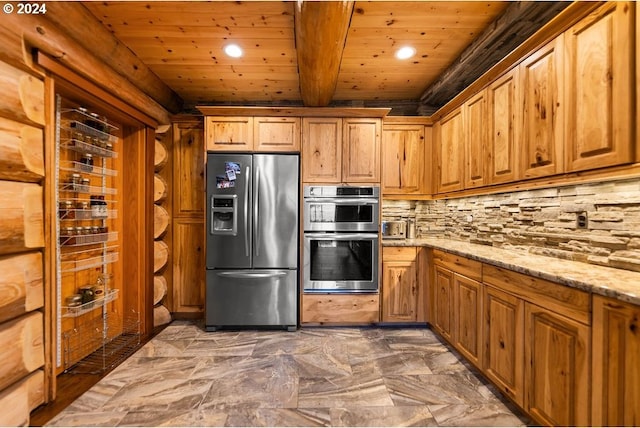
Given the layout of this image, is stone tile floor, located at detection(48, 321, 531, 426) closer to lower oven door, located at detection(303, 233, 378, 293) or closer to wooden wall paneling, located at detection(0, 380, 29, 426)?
wooden wall paneling, located at detection(0, 380, 29, 426)

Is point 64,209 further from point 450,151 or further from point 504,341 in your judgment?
point 450,151

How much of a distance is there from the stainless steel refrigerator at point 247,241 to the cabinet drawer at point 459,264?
58.5 inches

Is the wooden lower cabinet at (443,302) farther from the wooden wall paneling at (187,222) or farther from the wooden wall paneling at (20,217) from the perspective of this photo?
the wooden wall paneling at (20,217)

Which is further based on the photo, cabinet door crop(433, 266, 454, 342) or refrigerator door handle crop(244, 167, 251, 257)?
refrigerator door handle crop(244, 167, 251, 257)

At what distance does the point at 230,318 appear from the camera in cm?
288

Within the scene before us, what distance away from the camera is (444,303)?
262 centimetres

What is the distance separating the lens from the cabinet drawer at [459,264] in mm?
2064

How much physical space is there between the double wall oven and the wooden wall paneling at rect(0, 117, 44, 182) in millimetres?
2004

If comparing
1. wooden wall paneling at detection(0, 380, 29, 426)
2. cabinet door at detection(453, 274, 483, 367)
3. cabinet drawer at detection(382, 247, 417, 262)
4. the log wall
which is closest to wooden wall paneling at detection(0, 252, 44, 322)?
the log wall

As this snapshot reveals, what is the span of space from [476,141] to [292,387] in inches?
98.0

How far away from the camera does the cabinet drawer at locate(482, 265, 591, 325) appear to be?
125cm

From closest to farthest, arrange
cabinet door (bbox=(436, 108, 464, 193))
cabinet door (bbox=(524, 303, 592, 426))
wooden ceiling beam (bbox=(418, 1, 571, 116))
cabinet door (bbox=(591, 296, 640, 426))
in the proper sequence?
cabinet door (bbox=(591, 296, 640, 426)) → cabinet door (bbox=(524, 303, 592, 426)) → wooden ceiling beam (bbox=(418, 1, 571, 116)) → cabinet door (bbox=(436, 108, 464, 193))

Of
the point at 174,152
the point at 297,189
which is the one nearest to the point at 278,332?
the point at 297,189

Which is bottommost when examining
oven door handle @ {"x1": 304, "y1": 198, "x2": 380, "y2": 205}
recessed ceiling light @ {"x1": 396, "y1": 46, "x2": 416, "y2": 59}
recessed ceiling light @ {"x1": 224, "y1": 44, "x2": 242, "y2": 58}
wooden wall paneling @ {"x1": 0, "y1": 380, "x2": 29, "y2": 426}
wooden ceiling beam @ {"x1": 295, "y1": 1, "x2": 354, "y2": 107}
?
wooden wall paneling @ {"x1": 0, "y1": 380, "x2": 29, "y2": 426}
